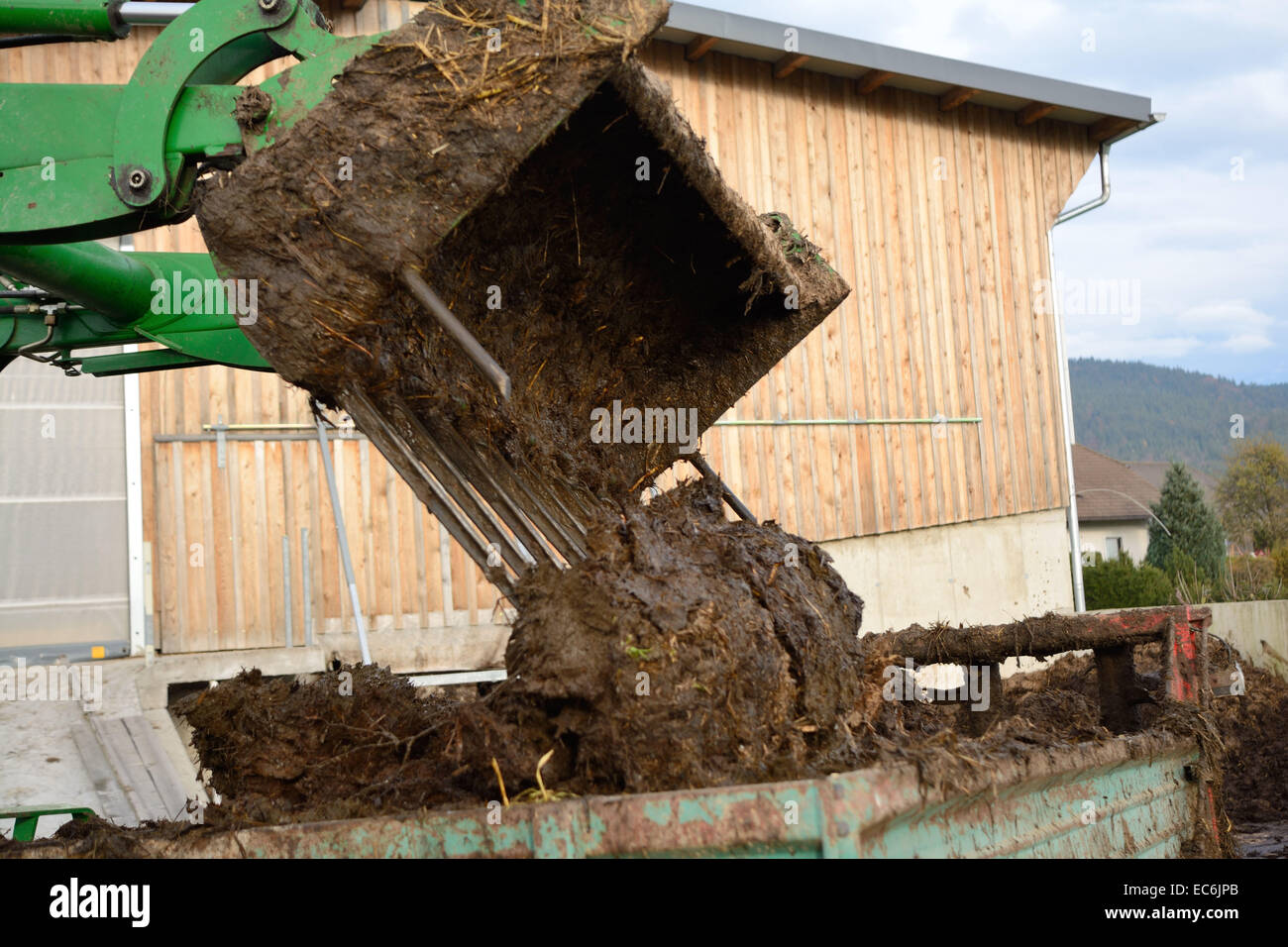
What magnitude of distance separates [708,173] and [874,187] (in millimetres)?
8965

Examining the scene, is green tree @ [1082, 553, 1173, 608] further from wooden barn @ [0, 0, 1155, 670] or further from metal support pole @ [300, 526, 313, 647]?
metal support pole @ [300, 526, 313, 647]

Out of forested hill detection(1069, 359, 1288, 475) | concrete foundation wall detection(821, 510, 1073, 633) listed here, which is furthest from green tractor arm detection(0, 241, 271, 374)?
forested hill detection(1069, 359, 1288, 475)

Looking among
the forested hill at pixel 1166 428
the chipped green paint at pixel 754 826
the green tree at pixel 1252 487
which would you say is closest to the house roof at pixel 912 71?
the chipped green paint at pixel 754 826

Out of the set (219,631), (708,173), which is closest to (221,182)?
(708,173)

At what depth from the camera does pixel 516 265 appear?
3.38 m

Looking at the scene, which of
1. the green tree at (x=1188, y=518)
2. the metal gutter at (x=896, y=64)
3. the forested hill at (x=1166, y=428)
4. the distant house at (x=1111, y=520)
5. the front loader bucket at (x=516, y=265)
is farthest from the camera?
the forested hill at (x=1166, y=428)

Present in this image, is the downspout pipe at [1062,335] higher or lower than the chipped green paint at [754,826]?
higher

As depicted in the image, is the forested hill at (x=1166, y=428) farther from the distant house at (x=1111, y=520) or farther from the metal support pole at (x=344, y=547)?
the metal support pole at (x=344, y=547)

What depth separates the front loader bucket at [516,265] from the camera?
2631mm

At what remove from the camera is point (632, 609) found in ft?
7.60

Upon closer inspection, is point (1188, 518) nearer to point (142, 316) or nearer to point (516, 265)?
point (516, 265)

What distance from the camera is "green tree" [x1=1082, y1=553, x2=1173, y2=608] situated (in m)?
13.3

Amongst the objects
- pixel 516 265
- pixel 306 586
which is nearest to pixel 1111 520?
pixel 306 586

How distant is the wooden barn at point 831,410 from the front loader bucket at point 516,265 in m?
5.24
